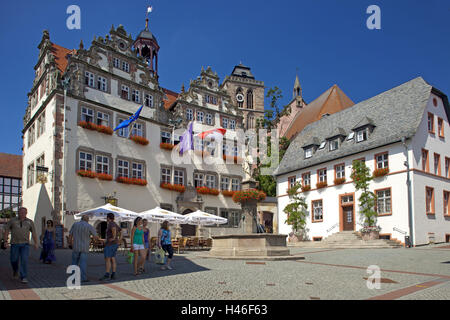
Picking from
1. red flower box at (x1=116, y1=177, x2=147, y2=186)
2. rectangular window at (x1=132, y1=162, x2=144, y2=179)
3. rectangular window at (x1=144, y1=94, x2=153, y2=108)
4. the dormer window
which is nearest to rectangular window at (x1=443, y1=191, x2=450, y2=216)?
the dormer window

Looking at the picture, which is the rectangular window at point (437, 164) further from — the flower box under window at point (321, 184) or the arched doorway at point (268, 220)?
the arched doorway at point (268, 220)

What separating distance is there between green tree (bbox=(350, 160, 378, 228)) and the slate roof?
1502mm

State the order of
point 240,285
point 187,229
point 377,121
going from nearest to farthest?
point 240,285
point 377,121
point 187,229

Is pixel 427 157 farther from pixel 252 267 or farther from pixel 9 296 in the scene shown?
pixel 9 296

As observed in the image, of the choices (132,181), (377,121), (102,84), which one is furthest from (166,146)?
(377,121)

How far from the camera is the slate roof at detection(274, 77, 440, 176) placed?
27.5m

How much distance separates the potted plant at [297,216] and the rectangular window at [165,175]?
379 inches

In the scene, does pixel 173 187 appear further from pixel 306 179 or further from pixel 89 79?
pixel 306 179

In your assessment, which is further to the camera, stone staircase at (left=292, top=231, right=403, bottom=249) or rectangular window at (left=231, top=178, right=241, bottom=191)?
rectangular window at (left=231, top=178, right=241, bottom=191)

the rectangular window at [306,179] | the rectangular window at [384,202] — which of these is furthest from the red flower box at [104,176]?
the rectangular window at [384,202]

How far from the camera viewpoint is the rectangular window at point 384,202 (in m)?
26.9

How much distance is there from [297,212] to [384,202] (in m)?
7.74

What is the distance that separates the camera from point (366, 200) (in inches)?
1075

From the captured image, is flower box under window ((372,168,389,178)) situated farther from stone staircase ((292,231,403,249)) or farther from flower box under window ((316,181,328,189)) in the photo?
flower box under window ((316,181,328,189))
